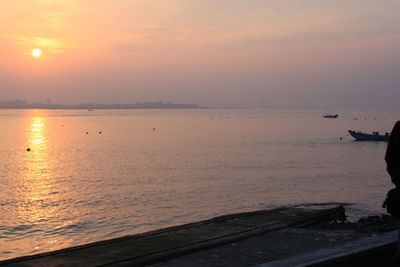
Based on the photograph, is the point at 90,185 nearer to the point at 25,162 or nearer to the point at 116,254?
the point at 25,162

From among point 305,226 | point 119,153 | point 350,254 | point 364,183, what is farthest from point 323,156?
point 350,254

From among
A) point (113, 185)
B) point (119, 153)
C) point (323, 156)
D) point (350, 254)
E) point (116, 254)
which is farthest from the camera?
point (119, 153)

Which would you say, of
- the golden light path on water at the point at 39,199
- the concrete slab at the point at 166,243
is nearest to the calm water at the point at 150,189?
the golden light path on water at the point at 39,199

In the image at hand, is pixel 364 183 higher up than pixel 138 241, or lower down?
lower down

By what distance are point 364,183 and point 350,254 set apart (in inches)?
1349

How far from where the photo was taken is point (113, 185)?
36312 millimetres

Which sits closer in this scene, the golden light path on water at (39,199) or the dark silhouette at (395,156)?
the dark silhouette at (395,156)

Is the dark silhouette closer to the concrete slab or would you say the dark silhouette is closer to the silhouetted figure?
the silhouetted figure

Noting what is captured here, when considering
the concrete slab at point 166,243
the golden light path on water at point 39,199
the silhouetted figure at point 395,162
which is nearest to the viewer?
the silhouetted figure at point 395,162

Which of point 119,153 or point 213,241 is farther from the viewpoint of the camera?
point 119,153

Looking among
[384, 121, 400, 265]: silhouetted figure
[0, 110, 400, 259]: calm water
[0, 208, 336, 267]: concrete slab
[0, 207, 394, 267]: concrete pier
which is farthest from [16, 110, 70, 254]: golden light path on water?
[384, 121, 400, 265]: silhouetted figure

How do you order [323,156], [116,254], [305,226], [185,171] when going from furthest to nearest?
[323,156] → [185,171] → [305,226] → [116,254]

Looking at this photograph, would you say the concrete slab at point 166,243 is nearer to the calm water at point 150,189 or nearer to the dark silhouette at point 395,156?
the dark silhouette at point 395,156

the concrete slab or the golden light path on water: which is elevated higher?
the concrete slab
